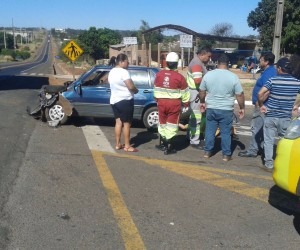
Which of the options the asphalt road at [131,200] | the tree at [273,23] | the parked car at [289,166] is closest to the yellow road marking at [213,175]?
the asphalt road at [131,200]

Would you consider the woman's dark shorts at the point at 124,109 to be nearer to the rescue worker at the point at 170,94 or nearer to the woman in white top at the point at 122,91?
the woman in white top at the point at 122,91

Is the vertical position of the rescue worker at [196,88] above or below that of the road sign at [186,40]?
below

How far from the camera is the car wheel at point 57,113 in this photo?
32.7ft

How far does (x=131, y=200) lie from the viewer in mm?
5070

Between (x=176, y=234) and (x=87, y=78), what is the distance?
6.46 meters

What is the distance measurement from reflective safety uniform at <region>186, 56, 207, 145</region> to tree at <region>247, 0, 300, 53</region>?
34.6m

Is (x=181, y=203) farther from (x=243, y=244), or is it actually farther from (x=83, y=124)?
(x=83, y=124)

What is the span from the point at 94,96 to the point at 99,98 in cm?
13

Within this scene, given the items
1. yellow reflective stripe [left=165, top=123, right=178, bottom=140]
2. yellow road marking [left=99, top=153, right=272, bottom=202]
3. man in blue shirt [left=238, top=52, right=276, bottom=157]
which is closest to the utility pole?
man in blue shirt [left=238, top=52, right=276, bottom=157]

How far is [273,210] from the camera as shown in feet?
16.0

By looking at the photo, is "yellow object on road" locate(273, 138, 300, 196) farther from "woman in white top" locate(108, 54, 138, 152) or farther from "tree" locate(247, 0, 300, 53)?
"tree" locate(247, 0, 300, 53)

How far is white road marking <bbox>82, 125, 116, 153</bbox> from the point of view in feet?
25.5

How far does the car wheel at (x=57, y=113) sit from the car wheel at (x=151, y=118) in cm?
189

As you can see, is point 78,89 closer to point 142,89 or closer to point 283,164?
point 142,89
